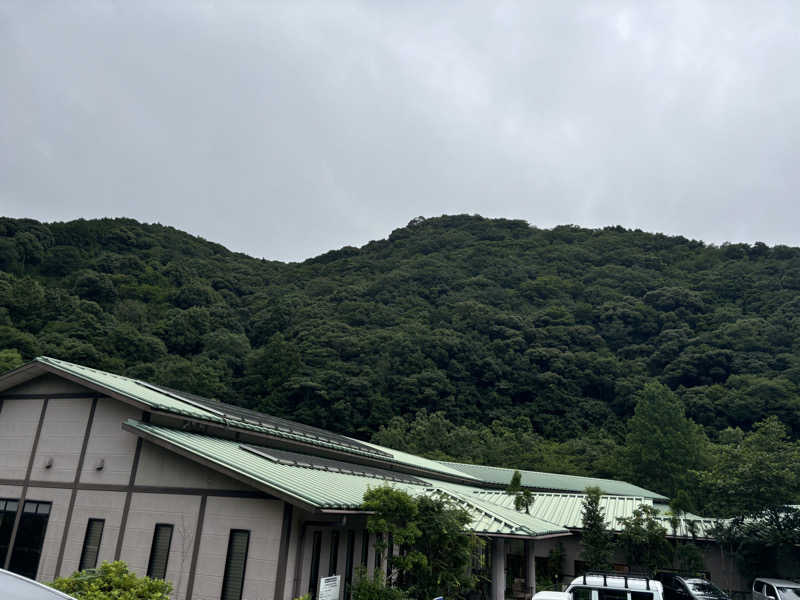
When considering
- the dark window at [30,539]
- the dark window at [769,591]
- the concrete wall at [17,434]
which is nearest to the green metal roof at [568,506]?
the dark window at [769,591]

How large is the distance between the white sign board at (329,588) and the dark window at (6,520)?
28.2ft

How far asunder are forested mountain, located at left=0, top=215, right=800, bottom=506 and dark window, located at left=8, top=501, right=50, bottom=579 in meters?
38.4

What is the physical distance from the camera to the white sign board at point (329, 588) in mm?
11867

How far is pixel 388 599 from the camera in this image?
12.3 metres

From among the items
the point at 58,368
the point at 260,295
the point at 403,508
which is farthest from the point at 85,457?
the point at 260,295

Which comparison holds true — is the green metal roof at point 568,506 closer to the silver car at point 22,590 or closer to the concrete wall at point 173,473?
the concrete wall at point 173,473

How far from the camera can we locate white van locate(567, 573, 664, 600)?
1490 cm

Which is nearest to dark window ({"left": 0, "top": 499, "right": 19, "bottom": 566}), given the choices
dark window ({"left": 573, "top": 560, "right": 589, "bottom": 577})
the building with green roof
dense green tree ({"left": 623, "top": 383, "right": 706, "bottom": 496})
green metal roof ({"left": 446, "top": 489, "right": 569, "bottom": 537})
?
the building with green roof

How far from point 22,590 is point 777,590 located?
72.0ft

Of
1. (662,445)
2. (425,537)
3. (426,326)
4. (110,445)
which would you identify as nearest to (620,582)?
(425,537)

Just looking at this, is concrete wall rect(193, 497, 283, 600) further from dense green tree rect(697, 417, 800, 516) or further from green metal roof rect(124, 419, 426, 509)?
dense green tree rect(697, 417, 800, 516)

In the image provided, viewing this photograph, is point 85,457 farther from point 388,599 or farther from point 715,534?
point 715,534

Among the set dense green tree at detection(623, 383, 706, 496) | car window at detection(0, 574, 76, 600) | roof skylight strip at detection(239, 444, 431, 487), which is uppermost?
dense green tree at detection(623, 383, 706, 496)

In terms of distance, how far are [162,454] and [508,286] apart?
84106 millimetres
